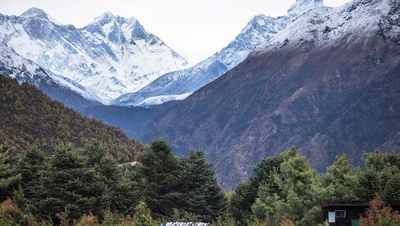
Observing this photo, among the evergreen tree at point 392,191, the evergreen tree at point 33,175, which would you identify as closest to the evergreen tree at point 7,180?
the evergreen tree at point 33,175

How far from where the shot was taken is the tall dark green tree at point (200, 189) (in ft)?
204

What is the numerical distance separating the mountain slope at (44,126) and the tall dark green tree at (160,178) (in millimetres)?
19661

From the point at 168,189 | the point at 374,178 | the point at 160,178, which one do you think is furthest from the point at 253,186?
the point at 374,178

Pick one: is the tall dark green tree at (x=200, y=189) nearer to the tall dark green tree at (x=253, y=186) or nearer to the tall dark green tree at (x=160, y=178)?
the tall dark green tree at (x=160, y=178)

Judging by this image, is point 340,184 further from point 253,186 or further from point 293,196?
point 253,186

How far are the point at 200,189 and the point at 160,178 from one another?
409cm

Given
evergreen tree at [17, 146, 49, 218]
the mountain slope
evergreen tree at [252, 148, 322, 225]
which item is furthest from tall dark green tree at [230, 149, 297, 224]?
the mountain slope

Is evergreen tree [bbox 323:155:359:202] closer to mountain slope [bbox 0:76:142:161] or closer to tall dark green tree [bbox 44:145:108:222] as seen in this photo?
tall dark green tree [bbox 44:145:108:222]

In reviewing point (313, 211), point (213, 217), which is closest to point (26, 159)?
point (213, 217)

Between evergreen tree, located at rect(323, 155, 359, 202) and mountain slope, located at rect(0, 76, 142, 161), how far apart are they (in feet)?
110

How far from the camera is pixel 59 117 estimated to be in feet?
308

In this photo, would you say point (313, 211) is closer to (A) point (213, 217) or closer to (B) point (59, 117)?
(A) point (213, 217)

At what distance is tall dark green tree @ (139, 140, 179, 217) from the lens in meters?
61.5

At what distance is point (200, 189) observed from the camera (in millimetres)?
63188
